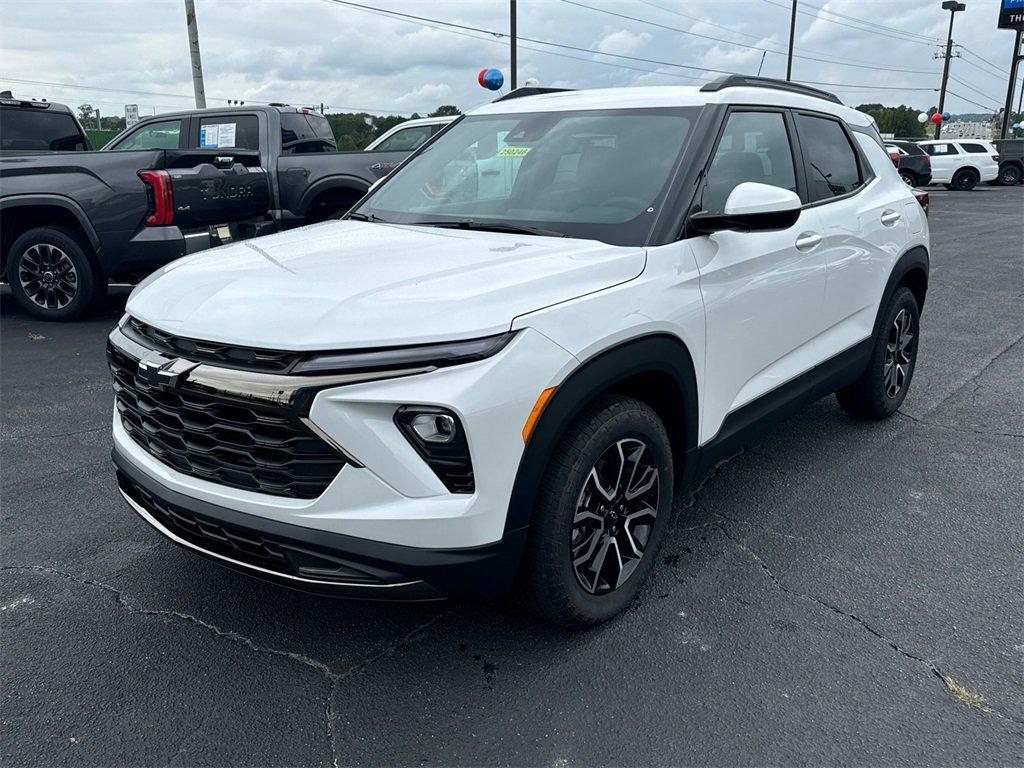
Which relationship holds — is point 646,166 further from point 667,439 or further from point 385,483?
point 385,483

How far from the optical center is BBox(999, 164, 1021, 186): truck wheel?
108ft

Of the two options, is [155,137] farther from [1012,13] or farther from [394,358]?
[1012,13]

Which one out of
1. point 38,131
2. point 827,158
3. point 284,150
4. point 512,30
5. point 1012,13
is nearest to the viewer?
point 827,158

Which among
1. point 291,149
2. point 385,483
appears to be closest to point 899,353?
point 385,483

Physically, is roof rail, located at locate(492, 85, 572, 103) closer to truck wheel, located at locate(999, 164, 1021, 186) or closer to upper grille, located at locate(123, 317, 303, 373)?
upper grille, located at locate(123, 317, 303, 373)

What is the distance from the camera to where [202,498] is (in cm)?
245

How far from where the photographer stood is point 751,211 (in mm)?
2881

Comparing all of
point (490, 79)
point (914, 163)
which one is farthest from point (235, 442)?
point (914, 163)

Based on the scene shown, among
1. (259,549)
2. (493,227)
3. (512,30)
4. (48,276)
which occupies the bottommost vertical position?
(259,549)

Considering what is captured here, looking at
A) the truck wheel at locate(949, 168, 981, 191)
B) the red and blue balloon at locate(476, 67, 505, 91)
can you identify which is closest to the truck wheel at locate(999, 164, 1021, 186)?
the truck wheel at locate(949, 168, 981, 191)

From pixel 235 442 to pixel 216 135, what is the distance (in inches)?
312

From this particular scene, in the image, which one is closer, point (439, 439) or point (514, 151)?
point (439, 439)

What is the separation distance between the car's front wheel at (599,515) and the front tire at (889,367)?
85.4 inches

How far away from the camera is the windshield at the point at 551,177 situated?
307 cm
